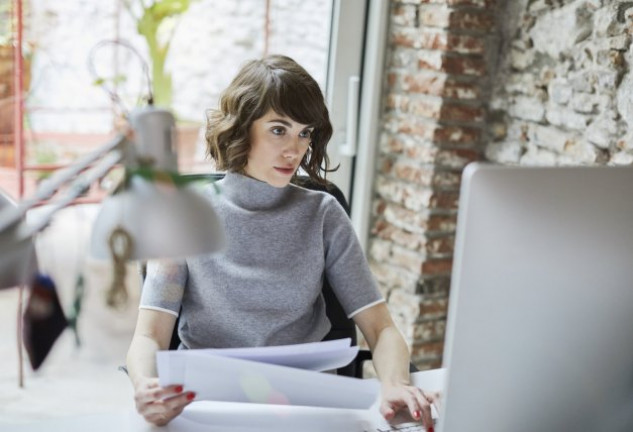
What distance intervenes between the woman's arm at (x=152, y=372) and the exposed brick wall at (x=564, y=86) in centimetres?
132

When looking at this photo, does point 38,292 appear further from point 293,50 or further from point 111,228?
point 293,50

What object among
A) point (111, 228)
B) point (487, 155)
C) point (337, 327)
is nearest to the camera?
point (111, 228)

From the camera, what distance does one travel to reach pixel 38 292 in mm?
657

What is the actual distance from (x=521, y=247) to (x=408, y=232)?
178cm

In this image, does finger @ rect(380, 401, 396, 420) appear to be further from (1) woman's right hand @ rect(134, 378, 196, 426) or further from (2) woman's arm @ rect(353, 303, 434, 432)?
(1) woman's right hand @ rect(134, 378, 196, 426)

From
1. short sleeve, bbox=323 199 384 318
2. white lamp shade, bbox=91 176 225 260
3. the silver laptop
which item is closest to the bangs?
short sleeve, bbox=323 199 384 318

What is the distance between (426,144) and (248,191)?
40.9 inches

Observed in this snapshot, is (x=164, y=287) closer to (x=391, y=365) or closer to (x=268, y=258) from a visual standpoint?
(x=268, y=258)

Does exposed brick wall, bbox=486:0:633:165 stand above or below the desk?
above

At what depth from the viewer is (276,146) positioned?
1608 millimetres

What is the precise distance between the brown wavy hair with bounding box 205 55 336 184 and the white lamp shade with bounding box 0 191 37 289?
102cm

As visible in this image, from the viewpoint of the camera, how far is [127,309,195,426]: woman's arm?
1.22 meters

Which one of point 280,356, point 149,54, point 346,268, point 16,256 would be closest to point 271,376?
point 280,356

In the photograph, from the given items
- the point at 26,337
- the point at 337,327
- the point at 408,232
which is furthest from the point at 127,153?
the point at 408,232
